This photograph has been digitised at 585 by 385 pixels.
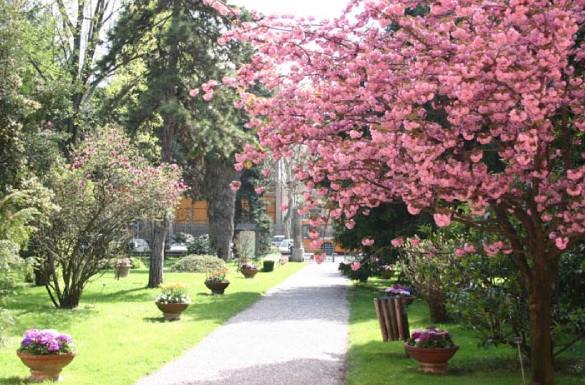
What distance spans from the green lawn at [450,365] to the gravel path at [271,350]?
0.30 meters

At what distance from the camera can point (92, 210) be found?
15227mm

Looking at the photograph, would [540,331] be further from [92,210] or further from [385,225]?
[385,225]

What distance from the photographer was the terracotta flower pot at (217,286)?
1903 cm

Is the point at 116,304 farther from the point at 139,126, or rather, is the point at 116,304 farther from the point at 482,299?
the point at 482,299

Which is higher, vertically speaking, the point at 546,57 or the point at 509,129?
the point at 546,57

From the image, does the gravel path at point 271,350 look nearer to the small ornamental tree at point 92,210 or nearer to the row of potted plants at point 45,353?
the row of potted plants at point 45,353

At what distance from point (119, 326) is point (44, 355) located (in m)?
5.10

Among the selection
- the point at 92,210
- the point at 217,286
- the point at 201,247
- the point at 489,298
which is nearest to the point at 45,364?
the point at 489,298

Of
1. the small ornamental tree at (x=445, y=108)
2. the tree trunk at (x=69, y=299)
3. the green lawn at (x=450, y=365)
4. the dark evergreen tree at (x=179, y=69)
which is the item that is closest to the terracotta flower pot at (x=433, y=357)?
the green lawn at (x=450, y=365)

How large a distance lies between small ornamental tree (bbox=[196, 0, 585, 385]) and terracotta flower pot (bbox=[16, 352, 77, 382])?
138 inches

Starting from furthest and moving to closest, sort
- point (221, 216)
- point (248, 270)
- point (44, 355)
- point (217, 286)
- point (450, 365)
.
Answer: point (221, 216)
point (248, 270)
point (217, 286)
point (450, 365)
point (44, 355)

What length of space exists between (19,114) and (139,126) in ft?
34.6

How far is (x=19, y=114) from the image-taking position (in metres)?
11.0

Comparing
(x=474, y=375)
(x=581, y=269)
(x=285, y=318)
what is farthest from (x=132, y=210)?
(x=581, y=269)
